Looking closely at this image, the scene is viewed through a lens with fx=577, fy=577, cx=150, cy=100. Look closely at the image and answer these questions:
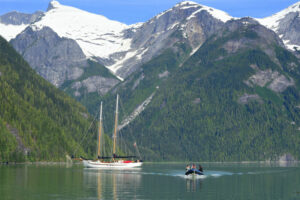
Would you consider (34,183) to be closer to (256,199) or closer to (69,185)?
(69,185)

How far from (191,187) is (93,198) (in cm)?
4100

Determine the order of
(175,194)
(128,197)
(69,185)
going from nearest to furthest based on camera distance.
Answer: (128,197) → (175,194) → (69,185)

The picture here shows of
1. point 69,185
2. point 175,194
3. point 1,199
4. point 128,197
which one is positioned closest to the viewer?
point 1,199

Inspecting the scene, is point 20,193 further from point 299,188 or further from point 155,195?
point 299,188

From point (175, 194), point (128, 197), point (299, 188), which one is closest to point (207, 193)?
→ point (175, 194)

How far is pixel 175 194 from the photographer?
134 meters

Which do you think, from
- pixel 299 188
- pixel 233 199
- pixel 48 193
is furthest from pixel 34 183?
pixel 299 188

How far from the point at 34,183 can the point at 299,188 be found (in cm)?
7206

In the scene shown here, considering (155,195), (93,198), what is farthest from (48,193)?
(155,195)

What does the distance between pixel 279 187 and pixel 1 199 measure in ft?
259

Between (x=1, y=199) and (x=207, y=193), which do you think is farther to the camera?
(x=207, y=193)

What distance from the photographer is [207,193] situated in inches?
5428

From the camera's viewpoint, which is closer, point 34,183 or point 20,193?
point 20,193

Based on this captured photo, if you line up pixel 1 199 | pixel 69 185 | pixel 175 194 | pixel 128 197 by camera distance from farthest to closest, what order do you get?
pixel 69 185 → pixel 175 194 → pixel 128 197 → pixel 1 199
